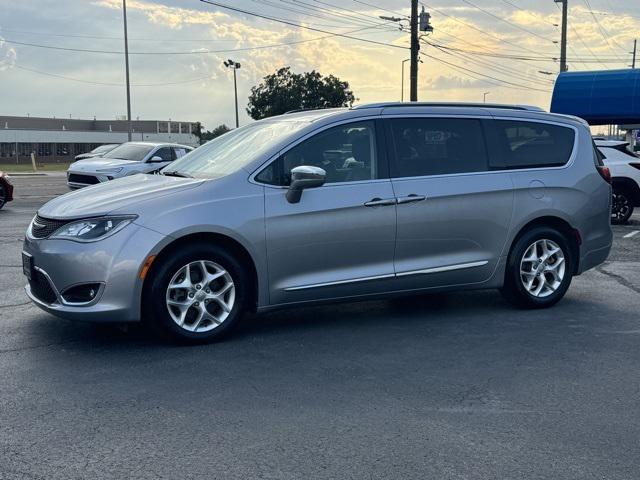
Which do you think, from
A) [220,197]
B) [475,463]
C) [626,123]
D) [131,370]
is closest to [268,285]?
[220,197]

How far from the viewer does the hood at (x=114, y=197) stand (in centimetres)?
564

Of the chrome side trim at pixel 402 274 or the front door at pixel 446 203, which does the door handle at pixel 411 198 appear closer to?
the front door at pixel 446 203

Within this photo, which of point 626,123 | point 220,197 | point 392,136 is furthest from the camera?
point 626,123

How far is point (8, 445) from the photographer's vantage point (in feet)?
12.9

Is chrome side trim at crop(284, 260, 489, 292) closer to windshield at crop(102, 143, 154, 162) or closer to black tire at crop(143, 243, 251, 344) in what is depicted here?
black tire at crop(143, 243, 251, 344)

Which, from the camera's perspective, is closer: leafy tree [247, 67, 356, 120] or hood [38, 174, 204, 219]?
hood [38, 174, 204, 219]

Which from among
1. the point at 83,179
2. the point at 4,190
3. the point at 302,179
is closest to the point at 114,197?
the point at 302,179

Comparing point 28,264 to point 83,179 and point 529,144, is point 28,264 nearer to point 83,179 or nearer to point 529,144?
point 529,144

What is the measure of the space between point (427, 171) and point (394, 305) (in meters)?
1.42

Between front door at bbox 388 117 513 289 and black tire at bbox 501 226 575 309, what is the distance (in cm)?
20

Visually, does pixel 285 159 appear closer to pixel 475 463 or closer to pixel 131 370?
pixel 131 370

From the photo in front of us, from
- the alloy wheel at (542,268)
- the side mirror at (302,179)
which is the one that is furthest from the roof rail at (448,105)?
the alloy wheel at (542,268)

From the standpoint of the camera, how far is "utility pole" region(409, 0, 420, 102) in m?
29.5

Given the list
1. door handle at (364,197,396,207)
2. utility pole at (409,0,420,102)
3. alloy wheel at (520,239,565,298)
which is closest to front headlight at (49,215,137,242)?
door handle at (364,197,396,207)
